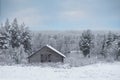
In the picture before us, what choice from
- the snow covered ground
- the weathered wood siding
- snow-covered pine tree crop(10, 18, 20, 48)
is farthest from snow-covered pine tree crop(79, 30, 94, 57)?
the snow covered ground

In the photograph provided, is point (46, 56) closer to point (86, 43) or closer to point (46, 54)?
point (46, 54)

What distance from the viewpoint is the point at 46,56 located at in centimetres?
3825

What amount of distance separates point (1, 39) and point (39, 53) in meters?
14.5

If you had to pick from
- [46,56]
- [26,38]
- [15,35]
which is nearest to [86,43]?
[26,38]

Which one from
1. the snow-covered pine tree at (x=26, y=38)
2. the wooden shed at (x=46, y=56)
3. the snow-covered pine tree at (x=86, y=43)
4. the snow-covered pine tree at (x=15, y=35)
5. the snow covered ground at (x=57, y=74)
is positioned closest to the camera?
the snow covered ground at (x=57, y=74)

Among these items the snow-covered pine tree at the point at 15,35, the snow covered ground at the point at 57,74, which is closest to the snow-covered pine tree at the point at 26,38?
the snow-covered pine tree at the point at 15,35

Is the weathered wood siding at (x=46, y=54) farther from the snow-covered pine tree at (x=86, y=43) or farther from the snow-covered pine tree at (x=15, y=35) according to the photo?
the snow-covered pine tree at (x=86, y=43)

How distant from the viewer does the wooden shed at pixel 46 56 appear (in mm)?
37906

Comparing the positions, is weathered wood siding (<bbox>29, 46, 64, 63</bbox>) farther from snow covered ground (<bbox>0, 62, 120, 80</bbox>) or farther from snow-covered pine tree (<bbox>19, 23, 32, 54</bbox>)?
snow covered ground (<bbox>0, 62, 120, 80</bbox>)

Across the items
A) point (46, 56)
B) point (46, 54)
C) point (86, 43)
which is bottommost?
point (46, 56)

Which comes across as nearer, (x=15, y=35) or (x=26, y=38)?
(x=15, y=35)

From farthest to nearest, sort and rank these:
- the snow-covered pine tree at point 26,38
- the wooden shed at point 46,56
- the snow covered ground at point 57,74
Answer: the snow-covered pine tree at point 26,38
the wooden shed at point 46,56
the snow covered ground at point 57,74

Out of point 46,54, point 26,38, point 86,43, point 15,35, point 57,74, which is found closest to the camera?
point 57,74

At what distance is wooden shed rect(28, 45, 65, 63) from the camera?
37906mm
